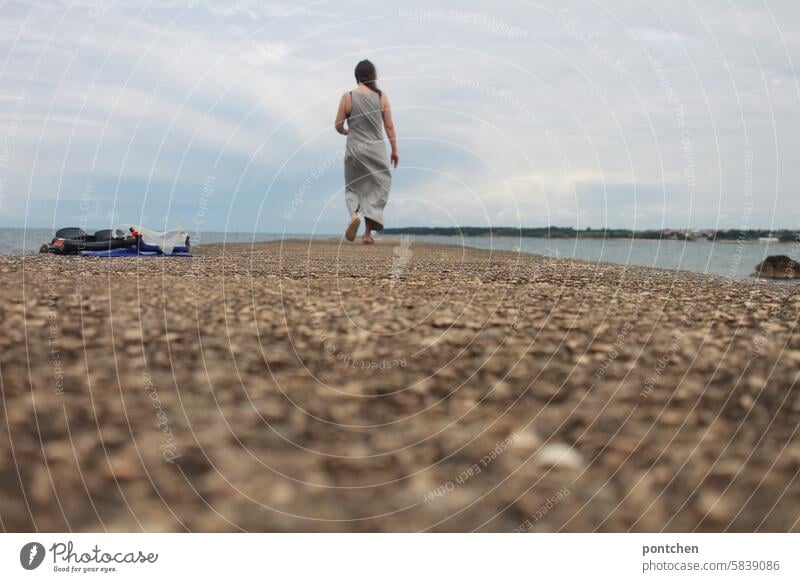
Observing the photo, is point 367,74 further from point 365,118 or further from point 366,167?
point 366,167

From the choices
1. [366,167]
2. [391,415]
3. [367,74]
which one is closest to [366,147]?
[366,167]

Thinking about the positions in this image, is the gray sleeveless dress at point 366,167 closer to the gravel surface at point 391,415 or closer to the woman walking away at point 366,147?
the woman walking away at point 366,147

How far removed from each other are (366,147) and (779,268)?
9627 millimetres

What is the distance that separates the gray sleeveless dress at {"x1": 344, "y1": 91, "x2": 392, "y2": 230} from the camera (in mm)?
11859

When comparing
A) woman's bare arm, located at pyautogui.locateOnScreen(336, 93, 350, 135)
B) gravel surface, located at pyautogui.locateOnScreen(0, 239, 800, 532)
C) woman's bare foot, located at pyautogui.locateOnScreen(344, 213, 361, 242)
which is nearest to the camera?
gravel surface, located at pyautogui.locateOnScreen(0, 239, 800, 532)

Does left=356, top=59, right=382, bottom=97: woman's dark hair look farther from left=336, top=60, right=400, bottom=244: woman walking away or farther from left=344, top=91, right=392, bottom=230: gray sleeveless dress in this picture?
left=344, top=91, right=392, bottom=230: gray sleeveless dress

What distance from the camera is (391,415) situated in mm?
3055

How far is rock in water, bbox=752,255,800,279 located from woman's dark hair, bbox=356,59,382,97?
30.4ft

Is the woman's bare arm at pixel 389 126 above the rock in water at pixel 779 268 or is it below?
above

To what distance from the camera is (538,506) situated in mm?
2357

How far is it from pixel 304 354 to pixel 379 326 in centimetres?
79

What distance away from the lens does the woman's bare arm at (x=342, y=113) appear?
11500 mm

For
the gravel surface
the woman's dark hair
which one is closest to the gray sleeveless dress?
the woman's dark hair

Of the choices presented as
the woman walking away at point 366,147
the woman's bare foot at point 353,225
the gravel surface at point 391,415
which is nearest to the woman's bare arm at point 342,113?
the woman walking away at point 366,147
